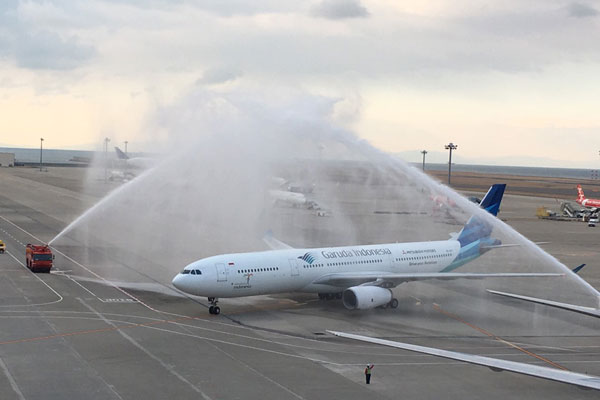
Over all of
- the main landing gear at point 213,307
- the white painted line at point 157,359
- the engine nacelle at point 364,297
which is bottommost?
the white painted line at point 157,359

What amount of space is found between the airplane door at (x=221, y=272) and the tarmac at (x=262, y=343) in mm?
2603

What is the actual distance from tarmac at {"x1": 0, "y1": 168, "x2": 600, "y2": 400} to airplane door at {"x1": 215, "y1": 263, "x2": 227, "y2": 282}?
8.54ft

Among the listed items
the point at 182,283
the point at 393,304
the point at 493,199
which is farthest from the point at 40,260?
the point at 493,199

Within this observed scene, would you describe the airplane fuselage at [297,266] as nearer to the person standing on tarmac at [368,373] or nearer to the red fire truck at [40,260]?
the person standing on tarmac at [368,373]

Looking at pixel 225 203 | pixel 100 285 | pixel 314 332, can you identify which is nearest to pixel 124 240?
pixel 225 203

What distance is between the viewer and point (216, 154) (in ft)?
225

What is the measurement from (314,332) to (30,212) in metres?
86.1

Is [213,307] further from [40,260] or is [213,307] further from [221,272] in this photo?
[40,260]

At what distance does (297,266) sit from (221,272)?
6.05 m

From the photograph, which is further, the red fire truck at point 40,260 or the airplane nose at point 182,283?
the red fire truck at point 40,260

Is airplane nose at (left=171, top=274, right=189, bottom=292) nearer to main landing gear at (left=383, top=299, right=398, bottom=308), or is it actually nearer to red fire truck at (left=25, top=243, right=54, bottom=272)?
main landing gear at (left=383, top=299, right=398, bottom=308)

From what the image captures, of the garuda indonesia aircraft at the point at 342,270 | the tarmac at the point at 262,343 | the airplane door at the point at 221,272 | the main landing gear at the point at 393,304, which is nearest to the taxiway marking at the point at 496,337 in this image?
the tarmac at the point at 262,343

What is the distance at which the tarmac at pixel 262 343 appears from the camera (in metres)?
33.5

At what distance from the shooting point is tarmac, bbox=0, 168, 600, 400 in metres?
33.5
